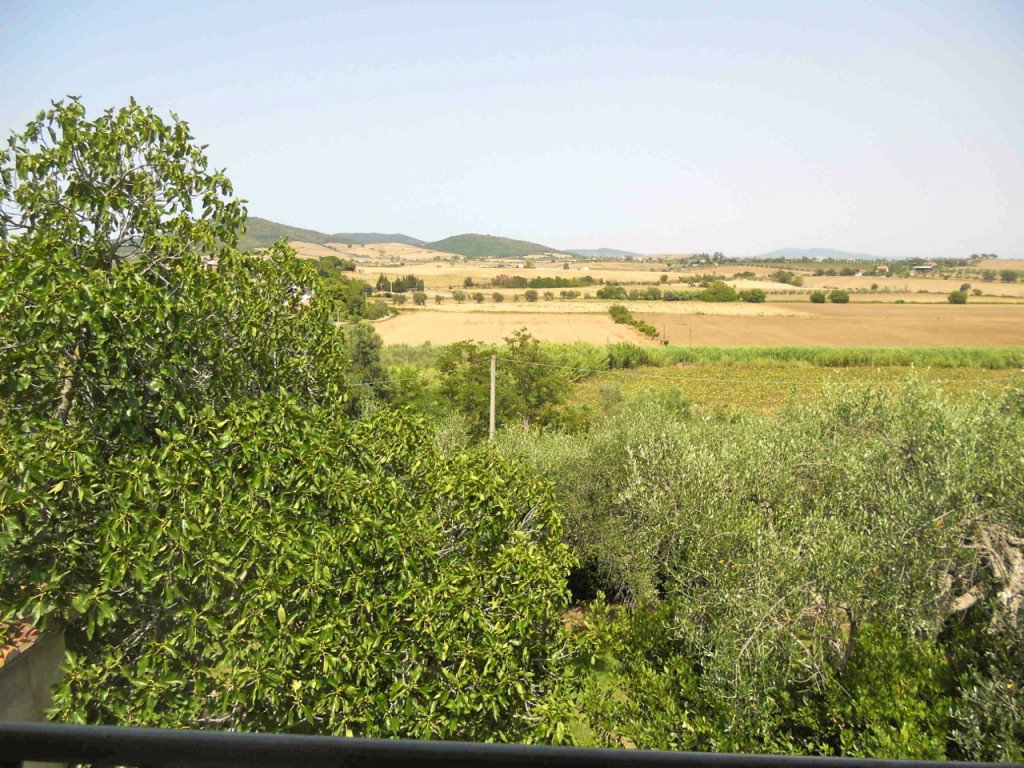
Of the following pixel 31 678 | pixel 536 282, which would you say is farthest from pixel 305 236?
pixel 31 678

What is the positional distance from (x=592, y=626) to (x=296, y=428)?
17.5 feet

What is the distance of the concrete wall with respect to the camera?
6.77 metres

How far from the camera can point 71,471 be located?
17.9ft

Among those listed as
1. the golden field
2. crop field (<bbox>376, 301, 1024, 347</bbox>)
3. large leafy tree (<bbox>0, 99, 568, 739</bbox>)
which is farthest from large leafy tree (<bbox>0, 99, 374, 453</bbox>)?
the golden field

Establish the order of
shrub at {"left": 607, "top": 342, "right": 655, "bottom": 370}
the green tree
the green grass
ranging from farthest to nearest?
shrub at {"left": 607, "top": 342, "right": 655, "bottom": 370} → the green grass → the green tree

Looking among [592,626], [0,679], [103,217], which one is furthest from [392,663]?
[103,217]

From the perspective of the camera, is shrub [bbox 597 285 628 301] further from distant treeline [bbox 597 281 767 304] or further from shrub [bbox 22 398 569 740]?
shrub [bbox 22 398 569 740]

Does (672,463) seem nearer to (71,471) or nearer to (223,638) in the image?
(223,638)

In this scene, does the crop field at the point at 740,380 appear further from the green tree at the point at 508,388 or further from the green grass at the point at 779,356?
the green tree at the point at 508,388

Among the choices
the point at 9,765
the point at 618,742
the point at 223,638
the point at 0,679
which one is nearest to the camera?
the point at 9,765

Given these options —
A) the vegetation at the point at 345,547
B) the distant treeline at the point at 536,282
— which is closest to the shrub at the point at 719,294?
the distant treeline at the point at 536,282

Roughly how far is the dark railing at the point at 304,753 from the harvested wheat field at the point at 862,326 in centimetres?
5637

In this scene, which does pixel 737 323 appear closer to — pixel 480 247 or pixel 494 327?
pixel 494 327

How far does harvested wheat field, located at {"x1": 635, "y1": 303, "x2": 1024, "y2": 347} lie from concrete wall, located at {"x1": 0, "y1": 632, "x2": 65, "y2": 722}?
170 feet
